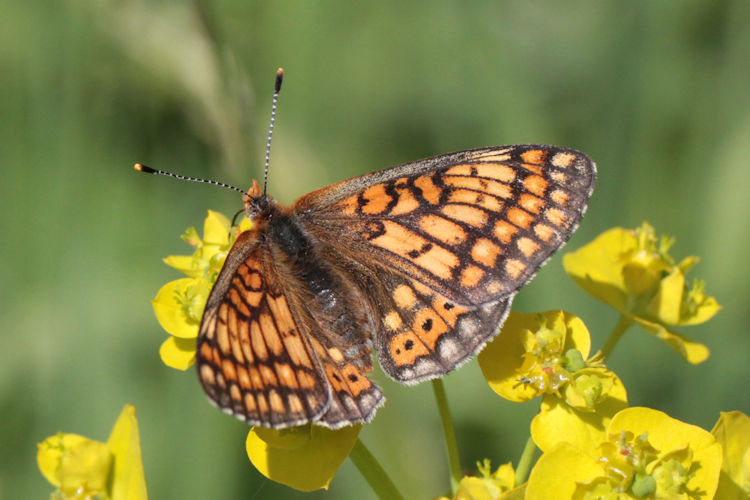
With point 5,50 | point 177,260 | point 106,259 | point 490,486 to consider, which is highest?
point 5,50

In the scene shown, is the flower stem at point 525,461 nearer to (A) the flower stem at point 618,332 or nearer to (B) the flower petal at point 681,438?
(B) the flower petal at point 681,438

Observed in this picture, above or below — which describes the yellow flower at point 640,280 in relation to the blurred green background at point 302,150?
below

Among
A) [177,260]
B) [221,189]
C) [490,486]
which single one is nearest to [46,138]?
[221,189]

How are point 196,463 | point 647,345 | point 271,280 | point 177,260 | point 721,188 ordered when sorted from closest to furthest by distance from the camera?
point 271,280 < point 177,260 < point 196,463 < point 647,345 < point 721,188

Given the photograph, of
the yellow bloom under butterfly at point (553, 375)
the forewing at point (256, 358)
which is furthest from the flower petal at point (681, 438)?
the forewing at point (256, 358)

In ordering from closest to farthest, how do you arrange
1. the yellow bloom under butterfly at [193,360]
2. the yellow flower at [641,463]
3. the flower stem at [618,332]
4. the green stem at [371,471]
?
the yellow flower at [641,463]
the yellow bloom under butterfly at [193,360]
the green stem at [371,471]
the flower stem at [618,332]

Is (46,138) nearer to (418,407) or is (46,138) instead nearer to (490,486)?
(418,407)
